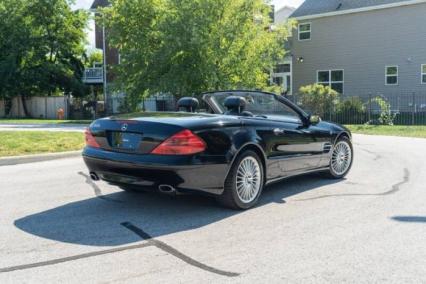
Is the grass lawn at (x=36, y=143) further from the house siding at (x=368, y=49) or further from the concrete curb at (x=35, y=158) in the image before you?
the house siding at (x=368, y=49)

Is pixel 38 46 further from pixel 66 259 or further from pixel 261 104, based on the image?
pixel 66 259

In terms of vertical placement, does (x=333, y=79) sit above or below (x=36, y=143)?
above

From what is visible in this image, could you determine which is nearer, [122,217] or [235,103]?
[122,217]

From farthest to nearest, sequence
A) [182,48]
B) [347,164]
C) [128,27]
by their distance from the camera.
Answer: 1. [128,27]
2. [182,48]
3. [347,164]

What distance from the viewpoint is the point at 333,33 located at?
3119cm

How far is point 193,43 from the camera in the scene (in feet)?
77.8

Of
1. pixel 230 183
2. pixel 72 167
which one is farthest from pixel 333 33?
pixel 230 183

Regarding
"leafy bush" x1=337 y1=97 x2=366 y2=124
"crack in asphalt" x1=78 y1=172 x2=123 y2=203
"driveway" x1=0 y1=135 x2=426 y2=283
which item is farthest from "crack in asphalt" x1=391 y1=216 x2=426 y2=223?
"leafy bush" x1=337 y1=97 x2=366 y2=124

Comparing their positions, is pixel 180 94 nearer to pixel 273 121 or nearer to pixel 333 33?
pixel 333 33

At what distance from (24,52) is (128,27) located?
1504 cm

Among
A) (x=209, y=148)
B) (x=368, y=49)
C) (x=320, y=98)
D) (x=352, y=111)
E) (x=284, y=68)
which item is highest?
(x=368, y=49)

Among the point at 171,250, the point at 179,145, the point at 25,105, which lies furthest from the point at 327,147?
the point at 25,105

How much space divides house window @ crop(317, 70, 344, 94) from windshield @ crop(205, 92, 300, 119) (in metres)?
24.9

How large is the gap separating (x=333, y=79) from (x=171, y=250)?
28.5 m
